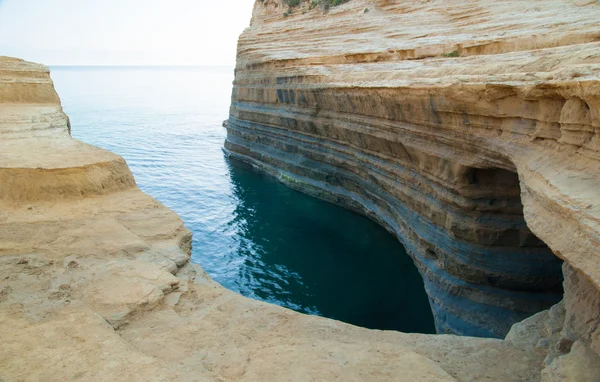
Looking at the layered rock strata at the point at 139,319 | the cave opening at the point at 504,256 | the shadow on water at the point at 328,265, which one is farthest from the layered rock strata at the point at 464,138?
the layered rock strata at the point at 139,319

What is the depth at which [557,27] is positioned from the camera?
37.1 feet

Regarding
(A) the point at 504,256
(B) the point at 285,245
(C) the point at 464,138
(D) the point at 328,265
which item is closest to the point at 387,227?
(D) the point at 328,265

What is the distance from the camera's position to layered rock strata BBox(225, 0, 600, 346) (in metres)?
5.96

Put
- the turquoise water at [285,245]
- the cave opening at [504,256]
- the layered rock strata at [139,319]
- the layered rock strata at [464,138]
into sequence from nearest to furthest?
1. the layered rock strata at [139,319]
2. the layered rock strata at [464,138]
3. the cave opening at [504,256]
4. the turquoise water at [285,245]

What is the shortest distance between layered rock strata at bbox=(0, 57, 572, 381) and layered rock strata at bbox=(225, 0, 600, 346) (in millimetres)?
1981

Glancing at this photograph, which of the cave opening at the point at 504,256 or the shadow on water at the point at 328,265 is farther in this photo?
the shadow on water at the point at 328,265

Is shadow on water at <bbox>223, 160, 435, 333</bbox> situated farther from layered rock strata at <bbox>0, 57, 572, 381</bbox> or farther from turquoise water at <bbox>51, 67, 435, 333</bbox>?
layered rock strata at <bbox>0, 57, 572, 381</bbox>

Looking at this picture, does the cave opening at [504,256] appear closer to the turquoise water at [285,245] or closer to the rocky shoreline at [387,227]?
the rocky shoreline at [387,227]

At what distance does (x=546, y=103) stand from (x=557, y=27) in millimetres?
5903

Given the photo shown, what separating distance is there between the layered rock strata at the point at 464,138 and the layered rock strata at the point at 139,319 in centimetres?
198

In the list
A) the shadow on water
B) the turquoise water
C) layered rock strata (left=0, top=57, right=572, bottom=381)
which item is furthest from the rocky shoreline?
the turquoise water

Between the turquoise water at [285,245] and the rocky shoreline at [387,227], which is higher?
the rocky shoreline at [387,227]

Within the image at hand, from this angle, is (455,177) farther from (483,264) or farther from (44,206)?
(44,206)

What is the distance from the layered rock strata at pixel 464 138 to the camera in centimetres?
596
